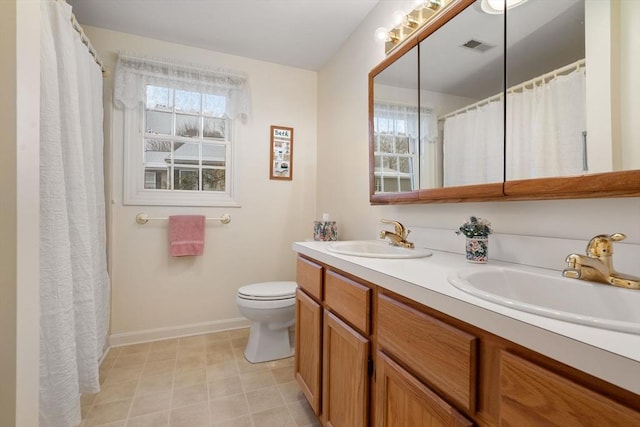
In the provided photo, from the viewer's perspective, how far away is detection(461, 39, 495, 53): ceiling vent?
111 cm

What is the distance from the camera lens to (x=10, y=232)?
759 millimetres

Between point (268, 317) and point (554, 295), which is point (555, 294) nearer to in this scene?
point (554, 295)

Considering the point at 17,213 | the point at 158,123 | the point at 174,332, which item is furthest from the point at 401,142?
the point at 174,332

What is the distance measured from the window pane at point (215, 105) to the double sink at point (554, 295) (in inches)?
89.1

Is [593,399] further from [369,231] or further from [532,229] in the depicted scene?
[369,231]

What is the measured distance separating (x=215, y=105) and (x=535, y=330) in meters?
2.54


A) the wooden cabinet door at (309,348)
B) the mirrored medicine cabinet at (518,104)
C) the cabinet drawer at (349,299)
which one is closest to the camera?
the mirrored medicine cabinet at (518,104)

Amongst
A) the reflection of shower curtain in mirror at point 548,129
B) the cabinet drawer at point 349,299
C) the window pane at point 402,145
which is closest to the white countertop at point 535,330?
the cabinet drawer at point 349,299

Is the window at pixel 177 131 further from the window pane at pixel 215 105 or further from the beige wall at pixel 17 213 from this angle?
the beige wall at pixel 17 213

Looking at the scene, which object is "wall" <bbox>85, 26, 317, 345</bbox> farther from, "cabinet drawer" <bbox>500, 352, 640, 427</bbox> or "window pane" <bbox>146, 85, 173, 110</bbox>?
"cabinet drawer" <bbox>500, 352, 640, 427</bbox>

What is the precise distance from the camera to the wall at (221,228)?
2.11m

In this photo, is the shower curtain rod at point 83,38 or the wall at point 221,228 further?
the wall at point 221,228

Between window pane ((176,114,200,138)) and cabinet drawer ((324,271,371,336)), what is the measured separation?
179 cm

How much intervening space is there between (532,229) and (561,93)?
0.43 m
